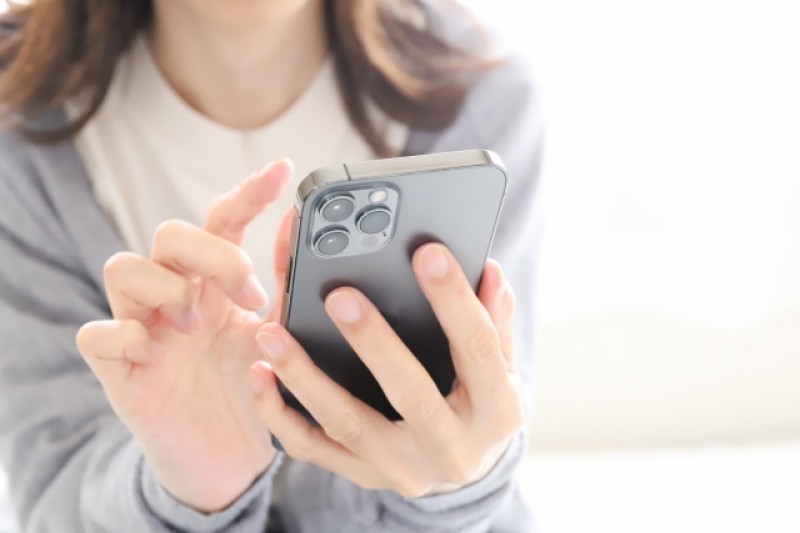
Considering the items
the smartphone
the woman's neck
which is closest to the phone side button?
the smartphone

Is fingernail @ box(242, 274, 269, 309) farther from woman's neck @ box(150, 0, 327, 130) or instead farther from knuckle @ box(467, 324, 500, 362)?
woman's neck @ box(150, 0, 327, 130)

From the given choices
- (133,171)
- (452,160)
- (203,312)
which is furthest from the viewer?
(133,171)

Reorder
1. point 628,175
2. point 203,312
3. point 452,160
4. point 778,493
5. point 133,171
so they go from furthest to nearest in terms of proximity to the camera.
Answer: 1. point 628,175
2. point 778,493
3. point 133,171
4. point 203,312
5. point 452,160

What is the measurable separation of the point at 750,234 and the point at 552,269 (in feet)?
0.80

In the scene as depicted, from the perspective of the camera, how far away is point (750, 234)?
994 millimetres

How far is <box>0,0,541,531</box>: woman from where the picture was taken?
1.58 ft

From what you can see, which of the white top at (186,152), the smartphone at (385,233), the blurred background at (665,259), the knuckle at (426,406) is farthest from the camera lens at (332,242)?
the blurred background at (665,259)

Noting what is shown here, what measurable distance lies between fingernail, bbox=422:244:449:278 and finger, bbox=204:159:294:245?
0.32ft

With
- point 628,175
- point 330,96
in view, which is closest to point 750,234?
point 628,175

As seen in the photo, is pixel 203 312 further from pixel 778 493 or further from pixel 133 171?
pixel 778 493

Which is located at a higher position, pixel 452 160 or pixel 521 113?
pixel 452 160

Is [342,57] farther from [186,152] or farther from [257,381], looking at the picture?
[257,381]

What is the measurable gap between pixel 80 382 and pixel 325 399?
1.05 feet

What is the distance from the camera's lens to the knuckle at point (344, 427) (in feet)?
1.63
